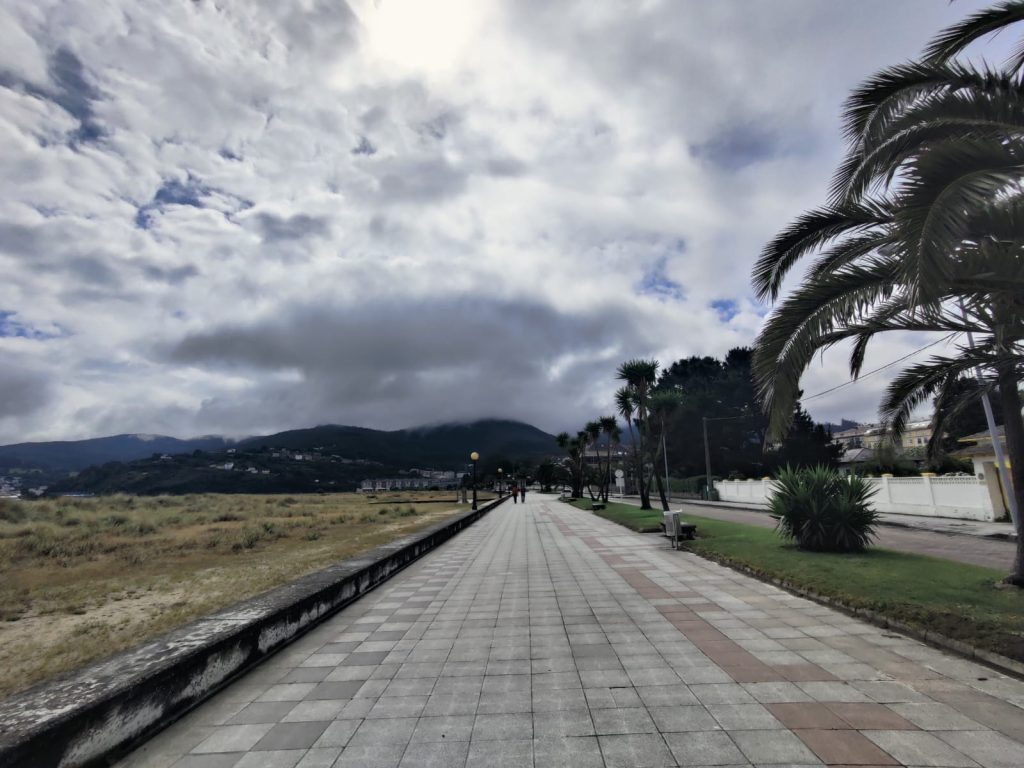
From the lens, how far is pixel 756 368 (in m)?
6.64

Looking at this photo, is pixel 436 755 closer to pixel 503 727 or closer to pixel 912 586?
pixel 503 727

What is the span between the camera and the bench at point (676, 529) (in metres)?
12.2

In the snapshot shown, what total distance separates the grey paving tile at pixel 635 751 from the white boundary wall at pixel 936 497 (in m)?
13.3

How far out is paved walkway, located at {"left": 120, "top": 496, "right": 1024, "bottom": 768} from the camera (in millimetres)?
3057

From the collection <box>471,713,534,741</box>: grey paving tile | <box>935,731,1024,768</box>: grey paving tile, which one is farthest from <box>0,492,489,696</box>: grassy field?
<box>935,731,1024,768</box>: grey paving tile

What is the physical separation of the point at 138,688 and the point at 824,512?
10.9m

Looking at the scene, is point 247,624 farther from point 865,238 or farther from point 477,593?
point 865,238

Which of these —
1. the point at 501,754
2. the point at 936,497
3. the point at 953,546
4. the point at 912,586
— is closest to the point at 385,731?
the point at 501,754

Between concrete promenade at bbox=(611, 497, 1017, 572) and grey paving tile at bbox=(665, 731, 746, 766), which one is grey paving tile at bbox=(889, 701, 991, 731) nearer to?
grey paving tile at bbox=(665, 731, 746, 766)

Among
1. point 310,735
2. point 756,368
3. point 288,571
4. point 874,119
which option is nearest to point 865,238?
point 874,119

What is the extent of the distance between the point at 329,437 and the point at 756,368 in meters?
193

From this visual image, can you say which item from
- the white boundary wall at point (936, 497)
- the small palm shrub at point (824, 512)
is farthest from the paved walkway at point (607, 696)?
the white boundary wall at point (936, 497)

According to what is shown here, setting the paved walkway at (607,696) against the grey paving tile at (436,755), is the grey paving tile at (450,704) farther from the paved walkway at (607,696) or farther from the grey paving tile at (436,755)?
the grey paving tile at (436,755)

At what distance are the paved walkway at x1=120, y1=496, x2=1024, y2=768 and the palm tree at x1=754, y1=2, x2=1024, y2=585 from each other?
9.14ft
